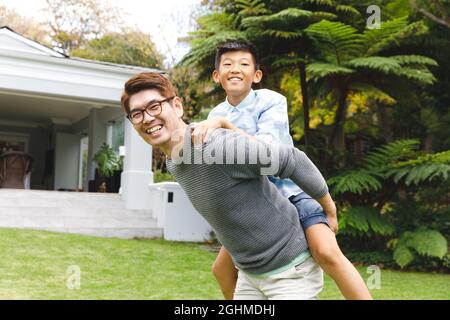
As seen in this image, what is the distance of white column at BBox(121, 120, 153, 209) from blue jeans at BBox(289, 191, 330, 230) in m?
10.8

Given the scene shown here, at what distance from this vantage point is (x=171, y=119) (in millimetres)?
2102

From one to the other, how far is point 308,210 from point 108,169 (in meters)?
13.0

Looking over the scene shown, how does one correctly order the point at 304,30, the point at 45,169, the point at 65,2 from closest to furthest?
the point at 304,30 → the point at 45,169 → the point at 65,2

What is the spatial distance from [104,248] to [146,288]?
266 centimetres

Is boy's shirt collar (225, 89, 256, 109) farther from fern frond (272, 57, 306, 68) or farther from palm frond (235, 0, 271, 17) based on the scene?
palm frond (235, 0, 271, 17)

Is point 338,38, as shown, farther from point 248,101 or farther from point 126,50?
point 126,50

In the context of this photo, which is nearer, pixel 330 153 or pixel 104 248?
pixel 104 248

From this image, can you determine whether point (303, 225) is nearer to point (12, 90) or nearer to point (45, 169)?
point (12, 90)

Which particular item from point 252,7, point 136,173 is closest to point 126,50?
point 136,173

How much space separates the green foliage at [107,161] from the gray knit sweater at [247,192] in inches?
511

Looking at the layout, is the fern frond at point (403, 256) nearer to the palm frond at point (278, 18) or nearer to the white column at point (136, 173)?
the palm frond at point (278, 18)

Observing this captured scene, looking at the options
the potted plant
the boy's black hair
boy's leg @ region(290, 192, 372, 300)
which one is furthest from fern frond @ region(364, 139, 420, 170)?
boy's leg @ region(290, 192, 372, 300)

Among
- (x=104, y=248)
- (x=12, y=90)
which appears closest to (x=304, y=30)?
(x=104, y=248)

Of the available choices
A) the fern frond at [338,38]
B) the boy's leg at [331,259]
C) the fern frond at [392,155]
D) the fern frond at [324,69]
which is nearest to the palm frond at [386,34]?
the fern frond at [338,38]
